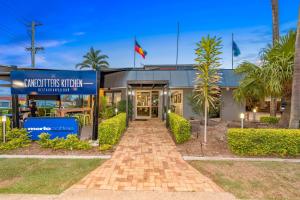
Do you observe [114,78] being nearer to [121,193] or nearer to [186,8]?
[186,8]

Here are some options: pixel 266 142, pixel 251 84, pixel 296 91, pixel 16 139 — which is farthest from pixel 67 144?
pixel 296 91

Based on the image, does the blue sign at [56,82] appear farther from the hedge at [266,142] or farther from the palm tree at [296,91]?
the palm tree at [296,91]

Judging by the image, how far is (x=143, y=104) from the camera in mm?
15711

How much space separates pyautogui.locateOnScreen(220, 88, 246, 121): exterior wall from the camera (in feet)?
47.3

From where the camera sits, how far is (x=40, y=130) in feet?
22.1

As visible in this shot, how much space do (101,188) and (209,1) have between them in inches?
690

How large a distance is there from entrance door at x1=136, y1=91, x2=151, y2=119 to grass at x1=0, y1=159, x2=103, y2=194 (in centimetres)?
1077

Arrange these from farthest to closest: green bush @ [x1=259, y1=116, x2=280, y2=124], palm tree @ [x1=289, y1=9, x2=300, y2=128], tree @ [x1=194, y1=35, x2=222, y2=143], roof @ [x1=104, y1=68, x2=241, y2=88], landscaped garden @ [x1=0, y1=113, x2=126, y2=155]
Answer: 1. roof @ [x1=104, y1=68, x2=241, y2=88]
2. green bush @ [x1=259, y1=116, x2=280, y2=124]
3. tree @ [x1=194, y1=35, x2=222, y2=143]
4. palm tree @ [x1=289, y1=9, x2=300, y2=128]
5. landscaped garden @ [x1=0, y1=113, x2=126, y2=155]

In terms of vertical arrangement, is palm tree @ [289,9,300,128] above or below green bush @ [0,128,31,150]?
above

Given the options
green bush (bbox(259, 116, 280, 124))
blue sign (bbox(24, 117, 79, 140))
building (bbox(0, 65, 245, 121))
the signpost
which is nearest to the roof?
building (bbox(0, 65, 245, 121))

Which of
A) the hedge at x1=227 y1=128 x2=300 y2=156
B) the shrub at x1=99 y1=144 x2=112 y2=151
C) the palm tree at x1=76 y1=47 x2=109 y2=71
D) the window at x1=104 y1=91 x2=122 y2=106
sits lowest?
the shrub at x1=99 y1=144 x2=112 y2=151

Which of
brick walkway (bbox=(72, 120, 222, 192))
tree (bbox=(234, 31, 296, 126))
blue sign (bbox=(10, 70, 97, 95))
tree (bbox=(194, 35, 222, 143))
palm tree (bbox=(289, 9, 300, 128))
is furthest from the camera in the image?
blue sign (bbox=(10, 70, 97, 95))

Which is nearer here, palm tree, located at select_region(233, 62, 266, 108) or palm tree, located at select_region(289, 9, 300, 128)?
palm tree, located at select_region(289, 9, 300, 128)

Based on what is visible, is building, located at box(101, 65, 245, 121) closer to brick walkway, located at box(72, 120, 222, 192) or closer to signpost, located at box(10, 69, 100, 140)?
signpost, located at box(10, 69, 100, 140)
